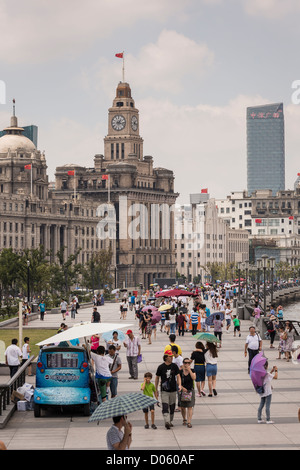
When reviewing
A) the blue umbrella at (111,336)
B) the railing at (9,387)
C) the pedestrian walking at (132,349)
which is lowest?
the railing at (9,387)

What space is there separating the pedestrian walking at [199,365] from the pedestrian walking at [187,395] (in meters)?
2.86

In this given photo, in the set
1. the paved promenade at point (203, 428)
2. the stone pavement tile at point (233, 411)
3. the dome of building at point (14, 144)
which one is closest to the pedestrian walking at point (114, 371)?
the paved promenade at point (203, 428)

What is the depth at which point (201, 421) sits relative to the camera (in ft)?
73.5

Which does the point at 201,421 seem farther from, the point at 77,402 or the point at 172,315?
the point at 172,315

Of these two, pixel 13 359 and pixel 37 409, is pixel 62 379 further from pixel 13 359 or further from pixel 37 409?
pixel 13 359

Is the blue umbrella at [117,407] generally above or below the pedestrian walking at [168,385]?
above

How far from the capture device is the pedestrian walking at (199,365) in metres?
25.6

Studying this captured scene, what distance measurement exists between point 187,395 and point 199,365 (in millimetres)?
4030

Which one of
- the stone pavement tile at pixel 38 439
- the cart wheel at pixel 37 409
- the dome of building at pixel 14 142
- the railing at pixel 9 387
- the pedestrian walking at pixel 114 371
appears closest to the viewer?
the stone pavement tile at pixel 38 439

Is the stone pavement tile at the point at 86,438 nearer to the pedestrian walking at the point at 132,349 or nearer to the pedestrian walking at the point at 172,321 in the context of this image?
the pedestrian walking at the point at 132,349

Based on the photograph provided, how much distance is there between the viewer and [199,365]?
1024 inches

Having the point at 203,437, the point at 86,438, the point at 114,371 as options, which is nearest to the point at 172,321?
the point at 114,371

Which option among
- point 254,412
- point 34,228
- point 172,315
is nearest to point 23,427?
point 254,412

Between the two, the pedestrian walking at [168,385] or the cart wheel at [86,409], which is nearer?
the pedestrian walking at [168,385]
